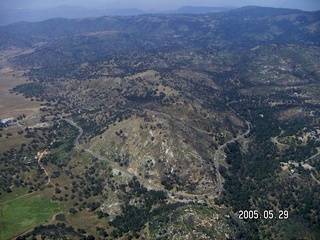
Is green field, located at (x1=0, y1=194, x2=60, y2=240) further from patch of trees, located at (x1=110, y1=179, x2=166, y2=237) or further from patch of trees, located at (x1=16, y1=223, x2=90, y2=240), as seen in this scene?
patch of trees, located at (x1=110, y1=179, x2=166, y2=237)

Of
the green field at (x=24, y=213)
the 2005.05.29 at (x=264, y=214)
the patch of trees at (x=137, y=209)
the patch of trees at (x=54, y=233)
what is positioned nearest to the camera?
the patch of trees at (x=54, y=233)

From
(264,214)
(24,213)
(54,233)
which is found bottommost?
(24,213)

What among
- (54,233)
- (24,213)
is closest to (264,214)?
(54,233)

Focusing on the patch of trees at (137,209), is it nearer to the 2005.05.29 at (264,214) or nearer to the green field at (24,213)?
the green field at (24,213)

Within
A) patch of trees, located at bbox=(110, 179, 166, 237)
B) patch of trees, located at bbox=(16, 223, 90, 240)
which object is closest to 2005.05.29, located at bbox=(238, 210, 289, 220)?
patch of trees, located at bbox=(110, 179, 166, 237)

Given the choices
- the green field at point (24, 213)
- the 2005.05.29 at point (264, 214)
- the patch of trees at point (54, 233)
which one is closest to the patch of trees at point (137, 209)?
the patch of trees at point (54, 233)

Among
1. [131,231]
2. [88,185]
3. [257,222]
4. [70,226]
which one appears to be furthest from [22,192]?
[257,222]

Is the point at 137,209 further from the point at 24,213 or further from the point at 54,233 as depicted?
the point at 24,213

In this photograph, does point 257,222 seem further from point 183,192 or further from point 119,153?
point 119,153
